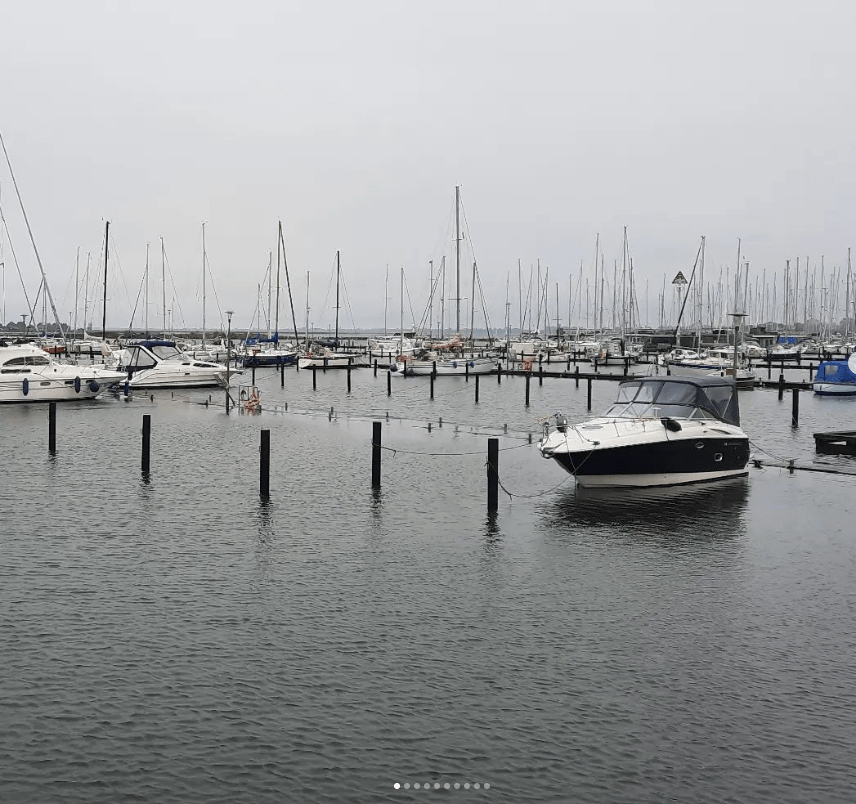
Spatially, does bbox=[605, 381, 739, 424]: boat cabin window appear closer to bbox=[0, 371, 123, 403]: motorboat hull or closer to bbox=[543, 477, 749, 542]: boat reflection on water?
bbox=[543, 477, 749, 542]: boat reflection on water

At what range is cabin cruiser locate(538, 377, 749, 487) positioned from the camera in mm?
26453

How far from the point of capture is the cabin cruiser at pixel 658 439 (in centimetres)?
2645

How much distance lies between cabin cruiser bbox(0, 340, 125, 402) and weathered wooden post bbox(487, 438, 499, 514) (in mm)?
38432

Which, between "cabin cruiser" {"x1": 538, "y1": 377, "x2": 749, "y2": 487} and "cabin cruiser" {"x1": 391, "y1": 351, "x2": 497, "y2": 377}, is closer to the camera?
"cabin cruiser" {"x1": 538, "y1": 377, "x2": 749, "y2": 487}

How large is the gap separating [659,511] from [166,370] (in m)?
51.6

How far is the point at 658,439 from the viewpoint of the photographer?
26750 mm

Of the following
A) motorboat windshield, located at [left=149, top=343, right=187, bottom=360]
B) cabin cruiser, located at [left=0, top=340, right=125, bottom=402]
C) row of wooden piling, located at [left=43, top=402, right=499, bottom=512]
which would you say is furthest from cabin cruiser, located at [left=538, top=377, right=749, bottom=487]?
motorboat windshield, located at [left=149, top=343, right=187, bottom=360]

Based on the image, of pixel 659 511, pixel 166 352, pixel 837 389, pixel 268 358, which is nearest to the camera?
pixel 659 511

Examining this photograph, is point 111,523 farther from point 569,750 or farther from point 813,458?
point 813,458

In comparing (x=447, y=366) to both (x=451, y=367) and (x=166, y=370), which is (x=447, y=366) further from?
(x=166, y=370)

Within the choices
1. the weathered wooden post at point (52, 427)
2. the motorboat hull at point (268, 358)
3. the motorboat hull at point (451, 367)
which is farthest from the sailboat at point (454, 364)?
the weathered wooden post at point (52, 427)

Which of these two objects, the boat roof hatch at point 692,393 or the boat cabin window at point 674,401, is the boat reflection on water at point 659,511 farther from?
the boat roof hatch at point 692,393

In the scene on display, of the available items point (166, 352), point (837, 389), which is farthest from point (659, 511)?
point (166, 352)

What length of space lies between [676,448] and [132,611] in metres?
16.4
